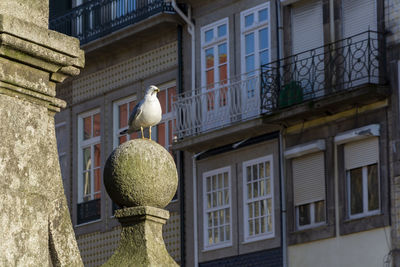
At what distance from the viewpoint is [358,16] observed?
24922 mm

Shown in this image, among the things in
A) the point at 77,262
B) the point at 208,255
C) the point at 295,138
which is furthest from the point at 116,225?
the point at 77,262

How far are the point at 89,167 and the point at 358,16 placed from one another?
895 cm

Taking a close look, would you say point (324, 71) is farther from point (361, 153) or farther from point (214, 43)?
point (214, 43)

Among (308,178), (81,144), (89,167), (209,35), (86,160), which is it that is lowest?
(308,178)

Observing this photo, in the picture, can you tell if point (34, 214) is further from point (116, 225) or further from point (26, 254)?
point (116, 225)

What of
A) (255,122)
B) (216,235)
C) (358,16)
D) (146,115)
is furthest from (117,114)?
(146,115)

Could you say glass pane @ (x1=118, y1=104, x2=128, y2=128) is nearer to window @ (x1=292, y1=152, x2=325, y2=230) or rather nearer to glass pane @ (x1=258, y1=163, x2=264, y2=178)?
glass pane @ (x1=258, y1=163, x2=264, y2=178)

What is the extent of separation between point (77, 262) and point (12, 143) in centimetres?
67

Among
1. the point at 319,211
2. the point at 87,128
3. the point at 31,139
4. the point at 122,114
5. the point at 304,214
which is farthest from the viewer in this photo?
the point at 87,128

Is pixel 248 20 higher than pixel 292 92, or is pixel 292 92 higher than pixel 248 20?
pixel 248 20

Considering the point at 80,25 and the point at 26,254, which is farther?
the point at 80,25

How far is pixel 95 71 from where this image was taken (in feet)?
106

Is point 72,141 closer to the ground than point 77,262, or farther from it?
farther from it

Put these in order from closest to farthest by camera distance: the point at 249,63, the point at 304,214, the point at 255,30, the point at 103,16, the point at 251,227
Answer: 1. the point at 304,214
2. the point at 251,227
3. the point at 249,63
4. the point at 255,30
5. the point at 103,16
